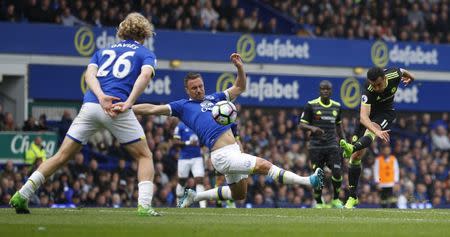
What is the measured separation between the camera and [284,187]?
28250mm

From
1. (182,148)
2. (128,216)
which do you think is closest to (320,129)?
(182,148)

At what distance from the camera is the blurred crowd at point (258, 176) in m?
25.1

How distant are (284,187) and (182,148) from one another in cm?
601

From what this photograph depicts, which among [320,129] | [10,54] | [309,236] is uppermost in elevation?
[10,54]

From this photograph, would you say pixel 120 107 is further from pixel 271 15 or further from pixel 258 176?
pixel 271 15

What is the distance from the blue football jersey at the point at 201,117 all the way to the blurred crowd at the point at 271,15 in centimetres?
1421

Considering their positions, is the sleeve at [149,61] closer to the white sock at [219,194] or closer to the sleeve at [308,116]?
the white sock at [219,194]

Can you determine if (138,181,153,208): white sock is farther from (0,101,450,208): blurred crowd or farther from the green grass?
(0,101,450,208): blurred crowd

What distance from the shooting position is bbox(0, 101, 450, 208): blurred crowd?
82.4 ft

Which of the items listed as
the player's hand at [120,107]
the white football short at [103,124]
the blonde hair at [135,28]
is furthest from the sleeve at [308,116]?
the player's hand at [120,107]

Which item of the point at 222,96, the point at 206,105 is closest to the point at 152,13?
the point at 222,96

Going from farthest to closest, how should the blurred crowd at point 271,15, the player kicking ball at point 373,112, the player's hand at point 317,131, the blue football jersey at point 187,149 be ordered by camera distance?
the blurred crowd at point 271,15
the blue football jersey at point 187,149
the player's hand at point 317,131
the player kicking ball at point 373,112

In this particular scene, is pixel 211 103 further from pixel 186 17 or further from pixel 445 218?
pixel 186 17

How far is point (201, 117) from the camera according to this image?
48.2ft
